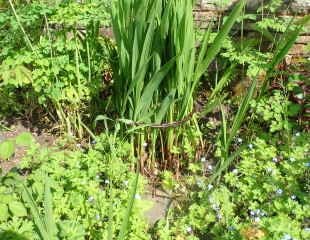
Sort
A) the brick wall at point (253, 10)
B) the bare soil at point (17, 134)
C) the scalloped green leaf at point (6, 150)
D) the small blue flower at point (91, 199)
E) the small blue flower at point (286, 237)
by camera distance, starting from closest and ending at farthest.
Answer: the small blue flower at point (286, 237)
the small blue flower at point (91, 199)
the scalloped green leaf at point (6, 150)
the bare soil at point (17, 134)
the brick wall at point (253, 10)

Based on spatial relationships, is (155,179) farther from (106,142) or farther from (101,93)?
(101,93)

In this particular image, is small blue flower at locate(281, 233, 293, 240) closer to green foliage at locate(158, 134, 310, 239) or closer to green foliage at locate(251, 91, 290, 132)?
green foliage at locate(158, 134, 310, 239)

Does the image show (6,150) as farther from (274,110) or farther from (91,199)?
(274,110)

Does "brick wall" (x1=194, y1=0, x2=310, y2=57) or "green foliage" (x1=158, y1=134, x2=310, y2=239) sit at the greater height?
"brick wall" (x1=194, y1=0, x2=310, y2=57)

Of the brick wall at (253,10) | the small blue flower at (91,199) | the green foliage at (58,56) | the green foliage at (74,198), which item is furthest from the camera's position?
the brick wall at (253,10)

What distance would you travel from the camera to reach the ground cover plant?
2.24 metres

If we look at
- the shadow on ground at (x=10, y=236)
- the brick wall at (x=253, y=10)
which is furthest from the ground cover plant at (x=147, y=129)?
the brick wall at (x=253, y=10)

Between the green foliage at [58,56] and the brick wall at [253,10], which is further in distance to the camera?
the brick wall at [253,10]

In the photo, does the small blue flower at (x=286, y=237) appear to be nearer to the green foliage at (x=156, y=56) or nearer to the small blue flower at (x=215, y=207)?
the small blue flower at (x=215, y=207)

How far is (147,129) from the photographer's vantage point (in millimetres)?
2680

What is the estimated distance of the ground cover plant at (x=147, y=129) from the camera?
7.34 ft

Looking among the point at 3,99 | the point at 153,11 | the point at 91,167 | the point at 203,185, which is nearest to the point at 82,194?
the point at 91,167

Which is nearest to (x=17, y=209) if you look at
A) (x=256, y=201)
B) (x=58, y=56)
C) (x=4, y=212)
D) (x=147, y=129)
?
(x=4, y=212)

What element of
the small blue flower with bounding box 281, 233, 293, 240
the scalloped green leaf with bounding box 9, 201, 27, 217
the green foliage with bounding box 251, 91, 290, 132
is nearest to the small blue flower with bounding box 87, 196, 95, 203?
the scalloped green leaf with bounding box 9, 201, 27, 217
